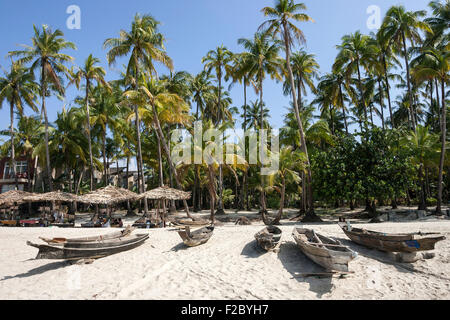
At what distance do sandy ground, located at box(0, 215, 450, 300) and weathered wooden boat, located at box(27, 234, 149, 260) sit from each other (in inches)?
11.9

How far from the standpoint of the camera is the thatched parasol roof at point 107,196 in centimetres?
1686

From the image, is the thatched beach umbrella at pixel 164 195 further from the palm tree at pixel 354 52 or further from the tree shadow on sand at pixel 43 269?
the palm tree at pixel 354 52

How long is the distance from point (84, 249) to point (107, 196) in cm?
849

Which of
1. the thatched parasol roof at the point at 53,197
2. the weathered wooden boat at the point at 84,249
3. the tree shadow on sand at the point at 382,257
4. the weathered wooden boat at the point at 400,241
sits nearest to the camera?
the weathered wooden boat at the point at 84,249

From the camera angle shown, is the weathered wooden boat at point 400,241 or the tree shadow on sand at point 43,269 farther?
the weathered wooden boat at point 400,241

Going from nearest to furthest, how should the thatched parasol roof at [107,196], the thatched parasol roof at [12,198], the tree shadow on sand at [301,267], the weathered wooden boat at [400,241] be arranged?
the tree shadow on sand at [301,267], the weathered wooden boat at [400,241], the thatched parasol roof at [107,196], the thatched parasol roof at [12,198]

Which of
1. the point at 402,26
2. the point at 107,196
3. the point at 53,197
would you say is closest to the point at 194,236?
the point at 107,196

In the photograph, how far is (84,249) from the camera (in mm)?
9445

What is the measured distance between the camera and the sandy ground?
23.9 ft

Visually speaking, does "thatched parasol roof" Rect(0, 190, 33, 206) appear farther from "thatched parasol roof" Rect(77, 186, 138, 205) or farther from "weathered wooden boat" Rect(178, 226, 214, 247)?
"weathered wooden boat" Rect(178, 226, 214, 247)

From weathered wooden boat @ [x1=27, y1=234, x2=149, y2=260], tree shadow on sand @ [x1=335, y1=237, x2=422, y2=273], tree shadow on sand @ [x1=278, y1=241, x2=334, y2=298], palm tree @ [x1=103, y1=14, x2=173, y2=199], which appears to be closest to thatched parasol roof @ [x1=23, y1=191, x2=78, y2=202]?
palm tree @ [x1=103, y1=14, x2=173, y2=199]

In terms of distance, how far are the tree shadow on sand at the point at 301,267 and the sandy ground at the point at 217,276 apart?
1.1 inches

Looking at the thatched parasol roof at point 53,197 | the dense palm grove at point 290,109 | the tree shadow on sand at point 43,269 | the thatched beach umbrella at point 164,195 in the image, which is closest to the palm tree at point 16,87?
the dense palm grove at point 290,109

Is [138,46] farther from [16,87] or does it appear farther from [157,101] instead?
[16,87]
